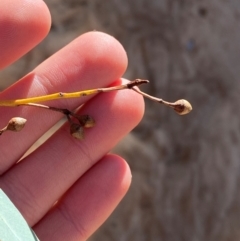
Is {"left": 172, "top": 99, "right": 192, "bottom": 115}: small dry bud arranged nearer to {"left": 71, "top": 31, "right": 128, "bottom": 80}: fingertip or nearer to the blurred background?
{"left": 71, "top": 31, "right": 128, "bottom": 80}: fingertip

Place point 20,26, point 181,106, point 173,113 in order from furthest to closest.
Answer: point 173,113, point 20,26, point 181,106

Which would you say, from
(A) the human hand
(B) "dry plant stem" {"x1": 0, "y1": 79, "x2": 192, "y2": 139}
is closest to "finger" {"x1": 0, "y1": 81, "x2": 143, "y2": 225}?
(A) the human hand

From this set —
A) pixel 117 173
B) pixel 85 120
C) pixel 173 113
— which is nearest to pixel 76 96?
pixel 85 120

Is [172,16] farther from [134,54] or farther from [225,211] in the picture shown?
[225,211]

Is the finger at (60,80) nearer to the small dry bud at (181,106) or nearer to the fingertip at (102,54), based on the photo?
the fingertip at (102,54)

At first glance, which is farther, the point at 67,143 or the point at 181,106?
the point at 67,143

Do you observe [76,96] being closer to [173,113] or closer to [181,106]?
[181,106]
